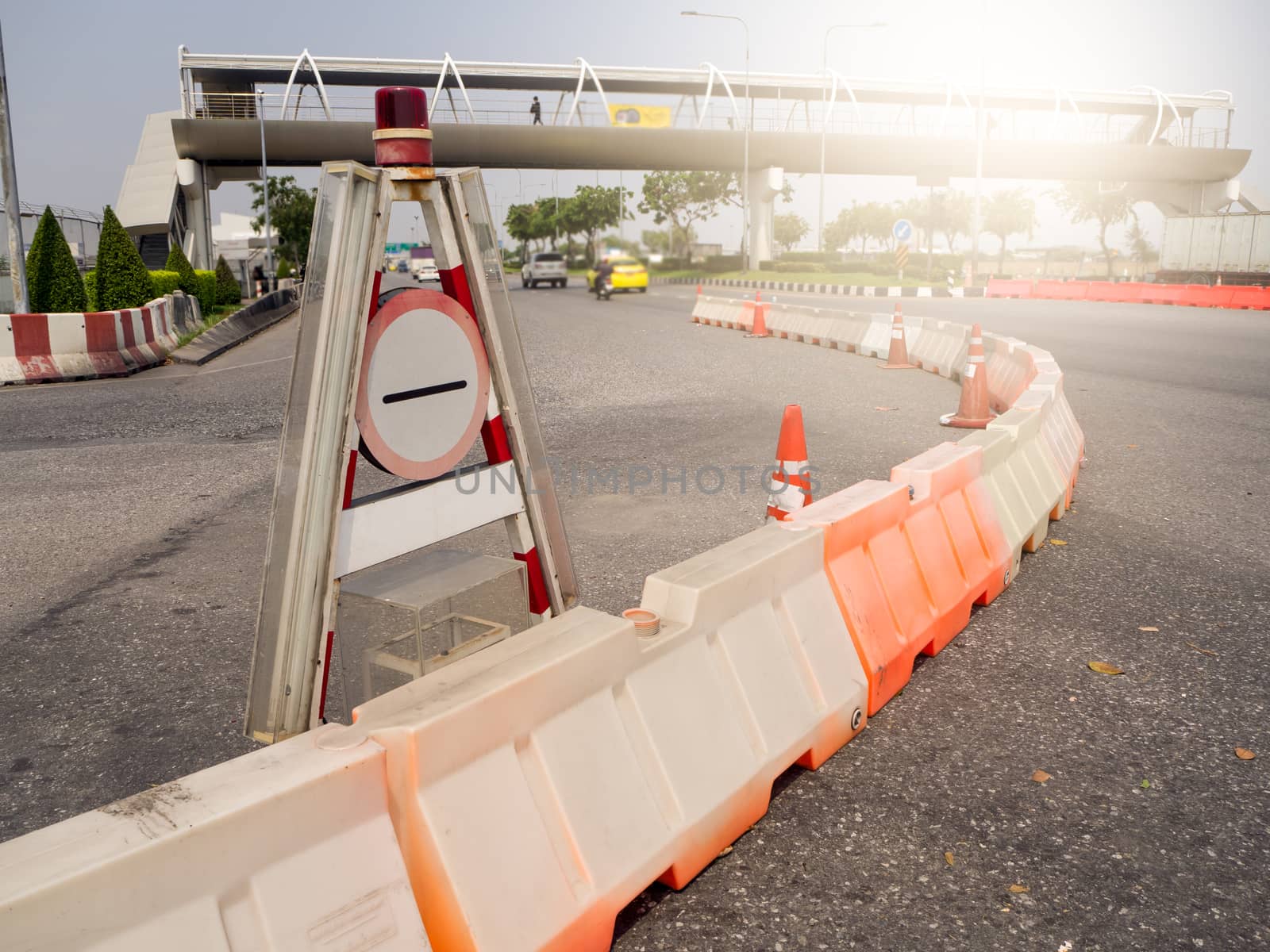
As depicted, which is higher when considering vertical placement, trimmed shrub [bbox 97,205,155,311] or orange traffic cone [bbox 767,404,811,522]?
trimmed shrub [bbox 97,205,155,311]

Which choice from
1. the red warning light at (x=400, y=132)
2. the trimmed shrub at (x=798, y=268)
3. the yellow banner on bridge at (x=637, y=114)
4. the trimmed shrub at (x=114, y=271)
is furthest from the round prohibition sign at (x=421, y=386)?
the yellow banner on bridge at (x=637, y=114)

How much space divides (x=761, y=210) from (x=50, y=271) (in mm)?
48778

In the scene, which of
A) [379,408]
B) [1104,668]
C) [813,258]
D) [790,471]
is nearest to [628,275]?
[813,258]

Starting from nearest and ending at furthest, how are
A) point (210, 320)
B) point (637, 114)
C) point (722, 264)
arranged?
point (210, 320) < point (637, 114) < point (722, 264)

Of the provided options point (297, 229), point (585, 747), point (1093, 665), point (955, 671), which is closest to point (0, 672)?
point (585, 747)

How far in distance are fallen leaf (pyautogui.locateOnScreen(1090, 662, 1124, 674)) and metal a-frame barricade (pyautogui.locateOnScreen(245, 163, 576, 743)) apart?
7.57 feet

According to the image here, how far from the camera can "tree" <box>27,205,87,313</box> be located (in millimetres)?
18875

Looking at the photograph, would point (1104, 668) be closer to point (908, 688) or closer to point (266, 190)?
point (908, 688)

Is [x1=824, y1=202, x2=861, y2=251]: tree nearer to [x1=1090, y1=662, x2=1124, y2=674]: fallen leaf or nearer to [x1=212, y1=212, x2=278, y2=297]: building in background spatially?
[x1=212, y1=212, x2=278, y2=297]: building in background

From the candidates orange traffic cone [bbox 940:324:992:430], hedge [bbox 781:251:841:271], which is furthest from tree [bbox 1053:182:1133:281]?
orange traffic cone [bbox 940:324:992:430]

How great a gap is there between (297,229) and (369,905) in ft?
259

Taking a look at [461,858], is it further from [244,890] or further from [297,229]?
[297,229]

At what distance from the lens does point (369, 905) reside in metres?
2.14

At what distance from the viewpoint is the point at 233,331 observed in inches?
870
